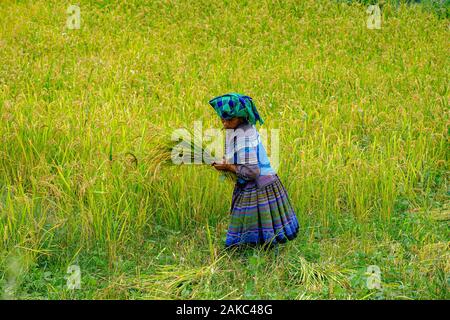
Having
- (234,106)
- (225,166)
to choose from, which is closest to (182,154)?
(225,166)

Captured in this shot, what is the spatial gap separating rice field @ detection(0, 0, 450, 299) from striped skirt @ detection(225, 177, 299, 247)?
0.37 ft

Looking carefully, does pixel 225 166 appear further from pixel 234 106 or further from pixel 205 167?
pixel 205 167

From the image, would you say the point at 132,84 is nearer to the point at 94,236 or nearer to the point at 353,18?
the point at 94,236

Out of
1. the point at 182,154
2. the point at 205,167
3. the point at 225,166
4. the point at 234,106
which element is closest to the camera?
the point at 234,106

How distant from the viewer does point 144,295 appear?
3.74 meters

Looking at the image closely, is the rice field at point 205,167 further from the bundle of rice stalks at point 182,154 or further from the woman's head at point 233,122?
the woman's head at point 233,122

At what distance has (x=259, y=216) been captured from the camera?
3.99 meters

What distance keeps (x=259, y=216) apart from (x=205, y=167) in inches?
27.4

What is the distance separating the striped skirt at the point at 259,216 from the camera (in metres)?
3.96

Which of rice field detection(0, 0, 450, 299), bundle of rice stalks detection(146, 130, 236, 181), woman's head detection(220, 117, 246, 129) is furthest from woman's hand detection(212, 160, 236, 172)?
rice field detection(0, 0, 450, 299)

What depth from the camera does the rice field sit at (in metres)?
3.92

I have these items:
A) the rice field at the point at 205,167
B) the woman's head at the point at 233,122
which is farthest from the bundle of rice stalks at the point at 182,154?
the woman's head at the point at 233,122

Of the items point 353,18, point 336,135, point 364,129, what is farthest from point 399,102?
point 353,18

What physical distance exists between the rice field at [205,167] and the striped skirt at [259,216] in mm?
114
